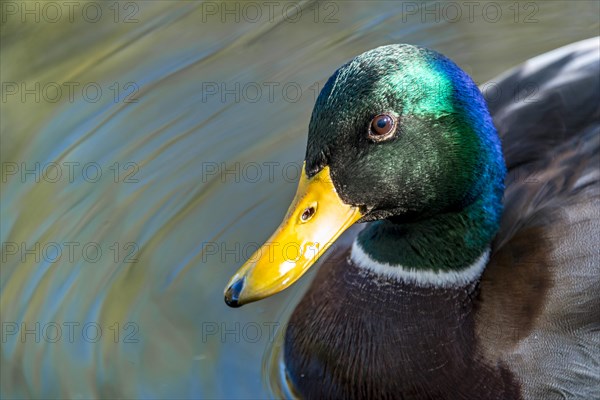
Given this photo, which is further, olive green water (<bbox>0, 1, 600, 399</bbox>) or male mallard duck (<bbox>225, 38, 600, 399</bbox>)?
olive green water (<bbox>0, 1, 600, 399</bbox>)

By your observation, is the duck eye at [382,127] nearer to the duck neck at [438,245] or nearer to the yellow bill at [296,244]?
the yellow bill at [296,244]

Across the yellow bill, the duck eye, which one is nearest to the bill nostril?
the yellow bill

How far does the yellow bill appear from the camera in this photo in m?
3.51

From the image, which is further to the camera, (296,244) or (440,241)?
(440,241)

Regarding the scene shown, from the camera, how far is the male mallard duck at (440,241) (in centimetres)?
352

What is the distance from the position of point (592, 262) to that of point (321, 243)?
3.19 ft

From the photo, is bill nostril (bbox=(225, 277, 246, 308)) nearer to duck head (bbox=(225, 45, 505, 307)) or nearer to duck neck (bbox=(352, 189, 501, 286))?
duck head (bbox=(225, 45, 505, 307))

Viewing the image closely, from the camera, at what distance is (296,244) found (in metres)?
3.52

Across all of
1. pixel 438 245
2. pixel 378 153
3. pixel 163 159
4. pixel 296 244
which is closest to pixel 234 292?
pixel 296 244

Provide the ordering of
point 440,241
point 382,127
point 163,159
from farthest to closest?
point 163,159 < point 440,241 < point 382,127

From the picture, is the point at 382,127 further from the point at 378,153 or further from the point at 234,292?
the point at 234,292

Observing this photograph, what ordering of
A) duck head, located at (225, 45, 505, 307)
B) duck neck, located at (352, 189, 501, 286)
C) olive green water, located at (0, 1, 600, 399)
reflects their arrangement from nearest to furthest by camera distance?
duck head, located at (225, 45, 505, 307), duck neck, located at (352, 189, 501, 286), olive green water, located at (0, 1, 600, 399)

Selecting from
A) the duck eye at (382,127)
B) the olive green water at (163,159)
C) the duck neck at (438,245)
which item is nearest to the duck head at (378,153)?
the duck eye at (382,127)

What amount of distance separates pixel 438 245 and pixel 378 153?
1.73 feet
